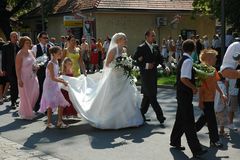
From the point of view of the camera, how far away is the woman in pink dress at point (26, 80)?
11359 millimetres

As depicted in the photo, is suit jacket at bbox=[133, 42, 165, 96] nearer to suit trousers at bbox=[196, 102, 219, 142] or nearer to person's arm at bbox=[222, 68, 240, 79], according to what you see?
suit trousers at bbox=[196, 102, 219, 142]

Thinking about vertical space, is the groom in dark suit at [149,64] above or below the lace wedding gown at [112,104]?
above

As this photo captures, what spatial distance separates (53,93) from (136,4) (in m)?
23.7

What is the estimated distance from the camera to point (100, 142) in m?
8.52

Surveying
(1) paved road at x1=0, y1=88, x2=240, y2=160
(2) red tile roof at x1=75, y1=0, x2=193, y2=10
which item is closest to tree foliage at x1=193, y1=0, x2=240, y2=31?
(2) red tile roof at x1=75, y1=0, x2=193, y2=10

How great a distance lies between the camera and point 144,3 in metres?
33.7

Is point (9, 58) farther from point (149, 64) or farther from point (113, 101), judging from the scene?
point (149, 64)

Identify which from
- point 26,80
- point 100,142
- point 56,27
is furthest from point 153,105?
point 56,27

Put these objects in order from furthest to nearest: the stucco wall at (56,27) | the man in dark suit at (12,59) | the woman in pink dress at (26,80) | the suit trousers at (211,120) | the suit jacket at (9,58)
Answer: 1. the stucco wall at (56,27)
2. the suit jacket at (9,58)
3. the man in dark suit at (12,59)
4. the woman in pink dress at (26,80)
5. the suit trousers at (211,120)

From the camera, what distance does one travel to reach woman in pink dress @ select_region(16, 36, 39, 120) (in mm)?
11359

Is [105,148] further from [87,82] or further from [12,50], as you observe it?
[12,50]

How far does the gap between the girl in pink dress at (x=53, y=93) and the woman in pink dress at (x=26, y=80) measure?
127cm

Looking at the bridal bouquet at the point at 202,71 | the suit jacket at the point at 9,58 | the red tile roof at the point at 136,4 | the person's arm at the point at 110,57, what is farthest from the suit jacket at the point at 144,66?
the red tile roof at the point at 136,4

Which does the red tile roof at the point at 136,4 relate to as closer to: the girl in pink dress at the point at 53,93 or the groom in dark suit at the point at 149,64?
the girl in pink dress at the point at 53,93
